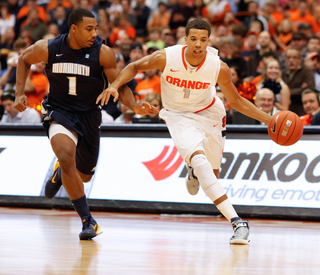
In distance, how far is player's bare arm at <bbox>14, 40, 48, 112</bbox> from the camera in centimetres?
585

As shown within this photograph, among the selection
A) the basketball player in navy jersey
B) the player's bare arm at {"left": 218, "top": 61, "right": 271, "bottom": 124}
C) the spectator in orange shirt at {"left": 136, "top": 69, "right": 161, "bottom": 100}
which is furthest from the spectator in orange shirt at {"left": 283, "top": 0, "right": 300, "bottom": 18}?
the basketball player in navy jersey

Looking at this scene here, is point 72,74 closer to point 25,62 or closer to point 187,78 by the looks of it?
point 25,62

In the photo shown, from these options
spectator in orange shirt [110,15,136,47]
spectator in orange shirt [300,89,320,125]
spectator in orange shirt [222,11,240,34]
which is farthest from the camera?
spectator in orange shirt [110,15,136,47]

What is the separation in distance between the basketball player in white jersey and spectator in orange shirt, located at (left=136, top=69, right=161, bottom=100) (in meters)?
4.66

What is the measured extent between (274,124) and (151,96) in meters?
3.78

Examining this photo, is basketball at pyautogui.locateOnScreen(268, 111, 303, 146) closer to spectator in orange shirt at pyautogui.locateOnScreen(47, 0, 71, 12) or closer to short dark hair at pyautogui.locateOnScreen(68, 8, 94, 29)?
short dark hair at pyautogui.locateOnScreen(68, 8, 94, 29)

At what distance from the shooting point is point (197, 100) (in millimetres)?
6066

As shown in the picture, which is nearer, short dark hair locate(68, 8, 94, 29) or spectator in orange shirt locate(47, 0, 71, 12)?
short dark hair locate(68, 8, 94, 29)

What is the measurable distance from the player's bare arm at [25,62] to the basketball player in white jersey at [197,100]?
2.98 ft

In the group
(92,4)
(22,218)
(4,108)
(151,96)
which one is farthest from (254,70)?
(92,4)

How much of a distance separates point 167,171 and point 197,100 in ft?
8.48

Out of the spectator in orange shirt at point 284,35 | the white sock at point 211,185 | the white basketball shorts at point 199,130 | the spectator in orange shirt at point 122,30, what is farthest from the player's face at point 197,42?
the spectator in orange shirt at point 122,30

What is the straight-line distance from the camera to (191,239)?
18.6ft

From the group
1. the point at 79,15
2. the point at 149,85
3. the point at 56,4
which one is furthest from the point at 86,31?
the point at 56,4
